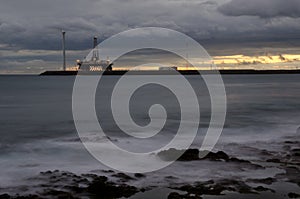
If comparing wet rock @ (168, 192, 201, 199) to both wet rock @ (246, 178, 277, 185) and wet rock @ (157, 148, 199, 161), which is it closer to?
wet rock @ (246, 178, 277, 185)

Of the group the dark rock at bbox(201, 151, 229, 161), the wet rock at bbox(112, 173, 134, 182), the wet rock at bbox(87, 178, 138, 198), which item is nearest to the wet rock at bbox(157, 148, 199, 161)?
the dark rock at bbox(201, 151, 229, 161)

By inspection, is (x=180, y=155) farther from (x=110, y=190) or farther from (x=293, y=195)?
(x=293, y=195)

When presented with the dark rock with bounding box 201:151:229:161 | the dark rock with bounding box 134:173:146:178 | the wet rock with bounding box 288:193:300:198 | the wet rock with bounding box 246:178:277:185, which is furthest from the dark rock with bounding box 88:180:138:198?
the dark rock with bounding box 201:151:229:161

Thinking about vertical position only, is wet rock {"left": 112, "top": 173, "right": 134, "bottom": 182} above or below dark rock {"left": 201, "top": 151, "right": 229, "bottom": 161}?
below

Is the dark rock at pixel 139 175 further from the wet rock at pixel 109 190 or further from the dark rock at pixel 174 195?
the dark rock at pixel 174 195

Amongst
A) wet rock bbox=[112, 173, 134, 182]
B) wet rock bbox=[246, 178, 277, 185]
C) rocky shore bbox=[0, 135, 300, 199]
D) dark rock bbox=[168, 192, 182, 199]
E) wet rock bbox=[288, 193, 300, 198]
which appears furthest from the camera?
wet rock bbox=[112, 173, 134, 182]

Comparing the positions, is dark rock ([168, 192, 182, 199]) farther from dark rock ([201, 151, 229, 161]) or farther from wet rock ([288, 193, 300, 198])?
dark rock ([201, 151, 229, 161])

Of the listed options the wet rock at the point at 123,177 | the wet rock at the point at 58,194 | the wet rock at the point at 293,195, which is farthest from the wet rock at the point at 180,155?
the wet rock at the point at 58,194

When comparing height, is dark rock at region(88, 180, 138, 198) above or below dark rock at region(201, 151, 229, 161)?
below

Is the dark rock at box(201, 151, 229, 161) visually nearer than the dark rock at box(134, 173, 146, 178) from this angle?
No

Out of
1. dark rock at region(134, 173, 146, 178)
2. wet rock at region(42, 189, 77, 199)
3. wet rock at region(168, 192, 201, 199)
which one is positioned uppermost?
wet rock at region(42, 189, 77, 199)

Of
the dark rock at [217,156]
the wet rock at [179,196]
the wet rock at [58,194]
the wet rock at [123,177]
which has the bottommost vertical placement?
the wet rock at [179,196]

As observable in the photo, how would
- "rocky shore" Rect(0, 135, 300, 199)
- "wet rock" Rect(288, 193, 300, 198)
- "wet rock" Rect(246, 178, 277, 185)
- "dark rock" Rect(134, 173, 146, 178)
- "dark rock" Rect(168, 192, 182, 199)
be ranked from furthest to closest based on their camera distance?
"dark rock" Rect(134, 173, 146, 178)
"wet rock" Rect(246, 178, 277, 185)
"rocky shore" Rect(0, 135, 300, 199)
"dark rock" Rect(168, 192, 182, 199)
"wet rock" Rect(288, 193, 300, 198)

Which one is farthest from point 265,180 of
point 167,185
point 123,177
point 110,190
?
point 110,190
